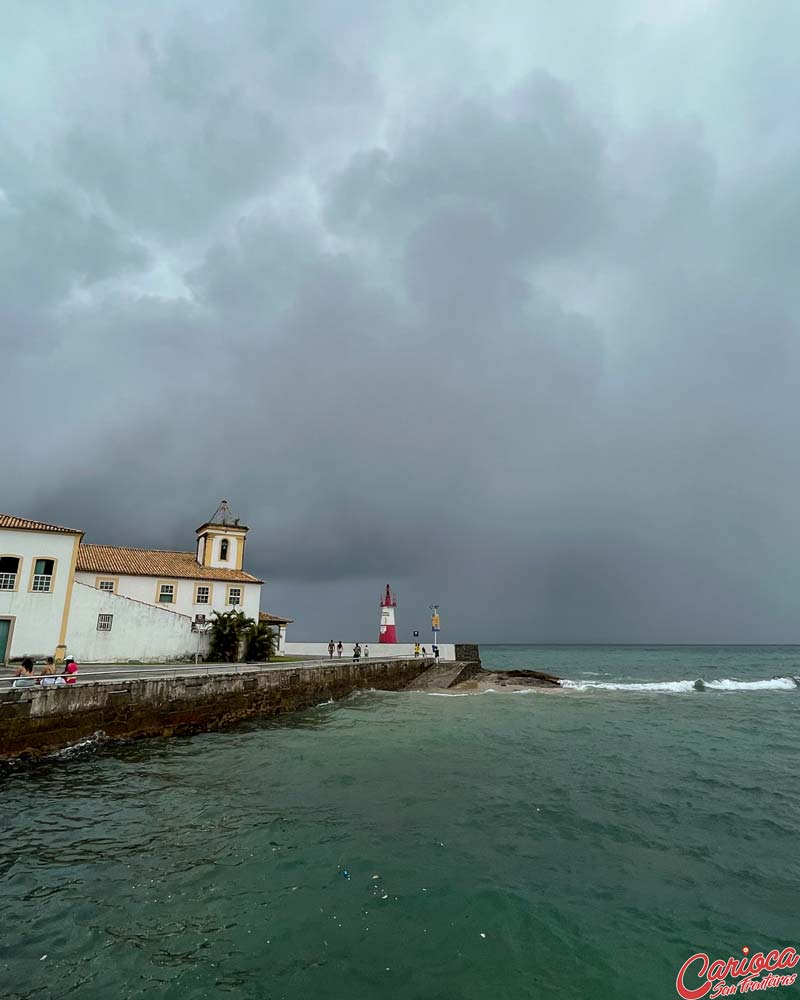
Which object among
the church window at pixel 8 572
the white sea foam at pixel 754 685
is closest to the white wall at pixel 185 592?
the church window at pixel 8 572

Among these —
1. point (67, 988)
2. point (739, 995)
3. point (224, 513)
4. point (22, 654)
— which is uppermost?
point (224, 513)

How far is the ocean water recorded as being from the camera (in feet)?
20.0

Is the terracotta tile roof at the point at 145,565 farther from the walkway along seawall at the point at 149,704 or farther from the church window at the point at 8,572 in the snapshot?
the walkway along seawall at the point at 149,704

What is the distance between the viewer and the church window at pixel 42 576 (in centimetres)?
2670

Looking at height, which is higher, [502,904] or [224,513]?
[224,513]

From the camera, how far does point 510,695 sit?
3606 cm

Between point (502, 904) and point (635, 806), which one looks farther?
point (635, 806)

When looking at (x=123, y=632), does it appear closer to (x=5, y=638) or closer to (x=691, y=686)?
(x=5, y=638)

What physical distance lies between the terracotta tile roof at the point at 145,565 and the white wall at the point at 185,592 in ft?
1.09

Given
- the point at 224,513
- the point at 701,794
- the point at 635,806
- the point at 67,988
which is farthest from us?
the point at 224,513

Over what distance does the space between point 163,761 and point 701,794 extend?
556 inches

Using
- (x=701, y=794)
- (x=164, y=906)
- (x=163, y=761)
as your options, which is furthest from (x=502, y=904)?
(x=163, y=761)

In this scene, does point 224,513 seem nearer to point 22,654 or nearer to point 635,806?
point 22,654

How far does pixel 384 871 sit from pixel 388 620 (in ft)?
159
